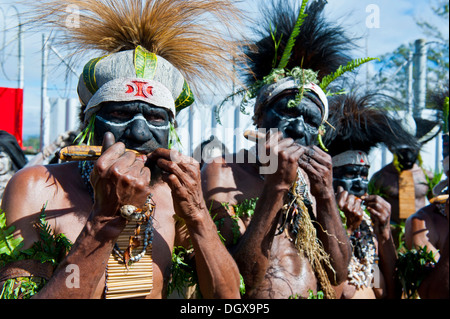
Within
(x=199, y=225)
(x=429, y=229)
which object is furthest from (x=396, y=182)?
(x=199, y=225)

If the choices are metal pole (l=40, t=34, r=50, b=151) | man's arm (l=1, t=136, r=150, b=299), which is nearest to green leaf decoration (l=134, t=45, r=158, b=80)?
man's arm (l=1, t=136, r=150, b=299)

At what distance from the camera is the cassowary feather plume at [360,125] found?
394 cm

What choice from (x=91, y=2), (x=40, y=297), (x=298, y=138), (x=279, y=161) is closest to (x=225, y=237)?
(x=279, y=161)

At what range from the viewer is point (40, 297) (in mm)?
1765

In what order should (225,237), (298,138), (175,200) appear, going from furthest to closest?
(298,138), (225,237), (175,200)

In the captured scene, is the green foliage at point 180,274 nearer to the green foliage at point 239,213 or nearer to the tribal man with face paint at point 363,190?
the green foliage at point 239,213

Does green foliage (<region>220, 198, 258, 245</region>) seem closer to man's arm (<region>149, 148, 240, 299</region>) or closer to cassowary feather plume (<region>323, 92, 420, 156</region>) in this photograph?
man's arm (<region>149, 148, 240, 299</region>)

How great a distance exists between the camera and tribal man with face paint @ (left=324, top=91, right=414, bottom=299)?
10.8ft

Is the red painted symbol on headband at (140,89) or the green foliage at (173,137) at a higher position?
the red painted symbol on headband at (140,89)

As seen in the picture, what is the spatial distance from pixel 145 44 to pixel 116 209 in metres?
1.29

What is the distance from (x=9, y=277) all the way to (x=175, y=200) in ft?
2.71

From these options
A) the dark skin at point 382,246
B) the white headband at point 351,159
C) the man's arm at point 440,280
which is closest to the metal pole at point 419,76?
the white headband at point 351,159

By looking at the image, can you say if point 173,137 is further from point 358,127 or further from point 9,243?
point 358,127
